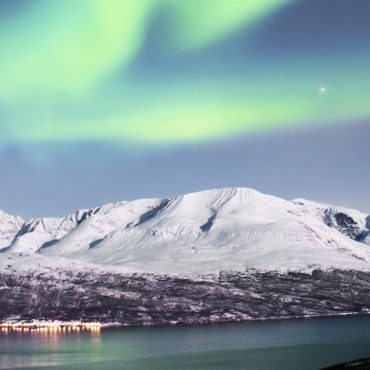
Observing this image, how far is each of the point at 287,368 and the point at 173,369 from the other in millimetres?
34440

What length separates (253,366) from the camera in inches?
7869

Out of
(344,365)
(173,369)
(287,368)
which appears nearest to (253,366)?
(287,368)

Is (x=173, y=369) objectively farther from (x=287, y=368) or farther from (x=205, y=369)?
(x=287, y=368)

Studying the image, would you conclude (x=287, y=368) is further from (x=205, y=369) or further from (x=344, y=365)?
(x=344, y=365)

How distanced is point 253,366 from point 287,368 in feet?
38.4

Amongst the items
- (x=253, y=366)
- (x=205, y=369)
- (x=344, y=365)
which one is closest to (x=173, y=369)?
(x=205, y=369)

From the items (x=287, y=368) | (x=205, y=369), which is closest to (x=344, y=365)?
(x=287, y=368)

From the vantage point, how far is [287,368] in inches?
7594

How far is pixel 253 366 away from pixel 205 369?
14930 millimetres

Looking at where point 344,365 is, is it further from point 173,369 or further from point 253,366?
point 173,369

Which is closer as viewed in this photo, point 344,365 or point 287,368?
point 344,365

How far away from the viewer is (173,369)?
200 meters

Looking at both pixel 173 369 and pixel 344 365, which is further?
pixel 173 369

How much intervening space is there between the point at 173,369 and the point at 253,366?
24.4 meters
